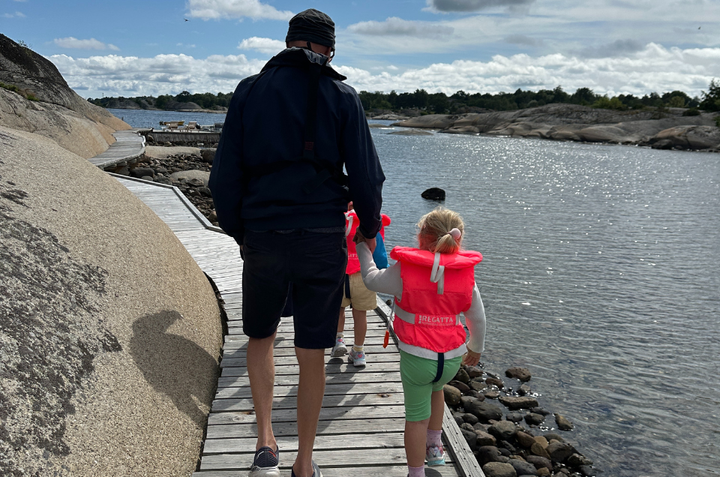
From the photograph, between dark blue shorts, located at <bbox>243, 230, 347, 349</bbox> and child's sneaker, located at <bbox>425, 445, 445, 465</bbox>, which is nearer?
dark blue shorts, located at <bbox>243, 230, 347, 349</bbox>

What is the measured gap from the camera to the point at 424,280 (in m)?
3.30

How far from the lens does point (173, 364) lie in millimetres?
4137

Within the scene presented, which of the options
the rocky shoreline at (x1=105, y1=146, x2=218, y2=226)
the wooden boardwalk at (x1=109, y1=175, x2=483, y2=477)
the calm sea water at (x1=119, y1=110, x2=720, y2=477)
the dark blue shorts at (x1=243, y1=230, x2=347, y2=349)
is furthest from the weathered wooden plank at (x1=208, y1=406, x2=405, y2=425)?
the rocky shoreline at (x1=105, y1=146, x2=218, y2=226)

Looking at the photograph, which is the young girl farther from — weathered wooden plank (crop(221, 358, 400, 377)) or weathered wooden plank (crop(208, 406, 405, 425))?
weathered wooden plank (crop(221, 358, 400, 377))

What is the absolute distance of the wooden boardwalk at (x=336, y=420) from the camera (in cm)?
362

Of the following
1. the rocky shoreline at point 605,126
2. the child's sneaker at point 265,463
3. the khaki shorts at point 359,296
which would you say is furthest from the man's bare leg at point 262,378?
the rocky shoreline at point 605,126

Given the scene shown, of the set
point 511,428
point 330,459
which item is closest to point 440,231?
point 330,459

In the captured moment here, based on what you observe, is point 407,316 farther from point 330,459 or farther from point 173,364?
point 173,364

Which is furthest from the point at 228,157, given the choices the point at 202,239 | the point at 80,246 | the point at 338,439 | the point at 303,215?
the point at 202,239

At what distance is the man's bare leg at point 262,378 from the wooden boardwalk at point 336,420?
375 millimetres

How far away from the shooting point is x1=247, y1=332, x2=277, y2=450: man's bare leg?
3221mm

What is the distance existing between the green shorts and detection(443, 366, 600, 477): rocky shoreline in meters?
2.79

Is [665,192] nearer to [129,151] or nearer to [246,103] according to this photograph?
[129,151]

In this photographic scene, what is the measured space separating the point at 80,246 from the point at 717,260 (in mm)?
18048
